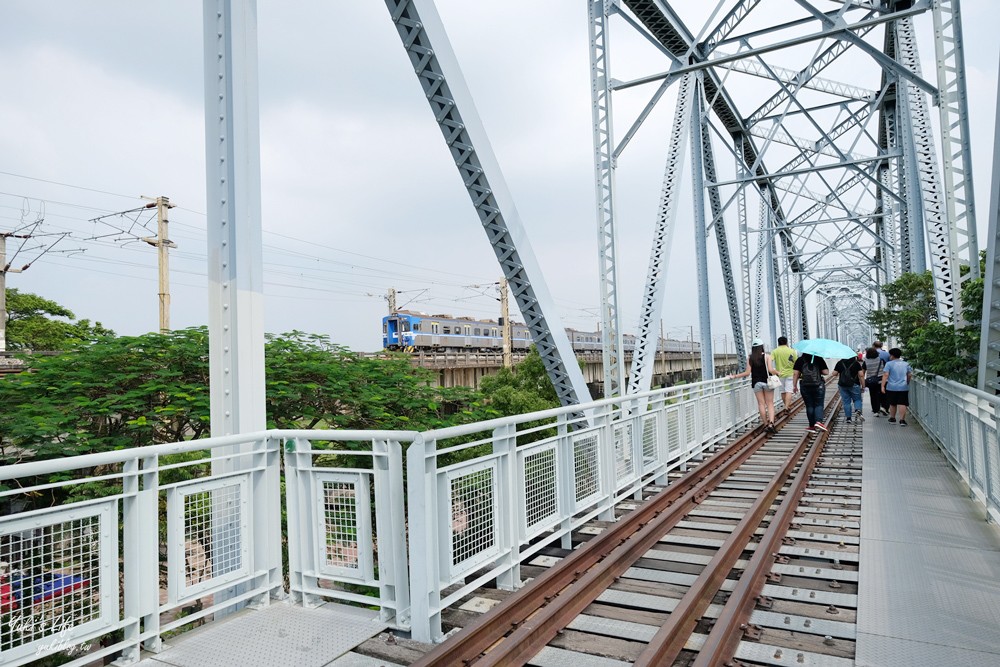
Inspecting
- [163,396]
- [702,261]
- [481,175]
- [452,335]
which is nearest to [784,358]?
[702,261]

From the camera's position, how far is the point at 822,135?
781 inches

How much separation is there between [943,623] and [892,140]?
2633 centimetres

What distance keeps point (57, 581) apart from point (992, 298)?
28.5 feet

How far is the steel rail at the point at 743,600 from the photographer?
132 inches

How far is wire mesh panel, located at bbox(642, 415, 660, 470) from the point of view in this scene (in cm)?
779

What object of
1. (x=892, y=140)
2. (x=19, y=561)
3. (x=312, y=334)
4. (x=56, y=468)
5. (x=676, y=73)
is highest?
(x=892, y=140)

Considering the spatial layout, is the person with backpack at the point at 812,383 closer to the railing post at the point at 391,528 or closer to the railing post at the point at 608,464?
the railing post at the point at 608,464

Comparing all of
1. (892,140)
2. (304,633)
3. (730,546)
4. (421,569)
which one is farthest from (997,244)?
(892,140)

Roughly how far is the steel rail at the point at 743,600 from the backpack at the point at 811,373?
6162 millimetres

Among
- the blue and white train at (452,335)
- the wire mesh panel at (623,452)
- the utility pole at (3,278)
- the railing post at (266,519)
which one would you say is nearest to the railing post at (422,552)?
the railing post at (266,519)

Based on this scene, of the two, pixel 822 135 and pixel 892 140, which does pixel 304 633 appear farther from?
pixel 892 140

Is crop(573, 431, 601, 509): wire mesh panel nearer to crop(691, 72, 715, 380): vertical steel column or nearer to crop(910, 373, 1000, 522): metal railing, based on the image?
crop(910, 373, 1000, 522): metal railing

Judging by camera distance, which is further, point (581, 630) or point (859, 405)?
point (859, 405)

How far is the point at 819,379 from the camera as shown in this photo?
12.3 meters
